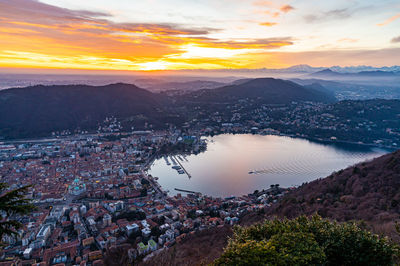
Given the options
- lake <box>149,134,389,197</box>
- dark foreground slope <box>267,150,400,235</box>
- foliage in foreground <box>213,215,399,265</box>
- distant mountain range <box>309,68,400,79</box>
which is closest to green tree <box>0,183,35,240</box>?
foliage in foreground <box>213,215,399,265</box>

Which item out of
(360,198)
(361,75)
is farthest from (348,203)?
(361,75)

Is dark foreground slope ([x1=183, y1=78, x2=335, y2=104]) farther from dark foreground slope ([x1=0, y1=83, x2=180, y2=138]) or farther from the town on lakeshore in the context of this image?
the town on lakeshore

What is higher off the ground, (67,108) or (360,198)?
(360,198)

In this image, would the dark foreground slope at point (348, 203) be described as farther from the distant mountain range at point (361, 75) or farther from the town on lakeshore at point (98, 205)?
the distant mountain range at point (361, 75)

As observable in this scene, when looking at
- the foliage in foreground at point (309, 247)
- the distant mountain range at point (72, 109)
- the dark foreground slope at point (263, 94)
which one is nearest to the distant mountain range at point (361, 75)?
the dark foreground slope at point (263, 94)

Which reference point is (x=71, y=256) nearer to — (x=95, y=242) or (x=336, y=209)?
(x=95, y=242)

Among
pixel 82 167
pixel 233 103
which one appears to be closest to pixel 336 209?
pixel 82 167

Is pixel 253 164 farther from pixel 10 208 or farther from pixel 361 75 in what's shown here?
pixel 361 75
